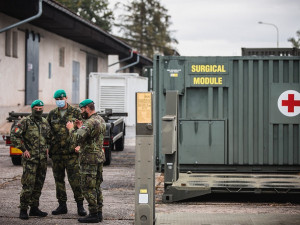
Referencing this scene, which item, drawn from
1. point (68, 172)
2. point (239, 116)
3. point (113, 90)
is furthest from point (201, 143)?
point (113, 90)

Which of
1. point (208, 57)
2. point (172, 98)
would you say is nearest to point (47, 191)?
point (172, 98)

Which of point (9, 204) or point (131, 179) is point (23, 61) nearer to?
point (131, 179)

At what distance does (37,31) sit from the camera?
2848 centimetres

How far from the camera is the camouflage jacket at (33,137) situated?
966cm

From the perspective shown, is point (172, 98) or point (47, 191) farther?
point (47, 191)

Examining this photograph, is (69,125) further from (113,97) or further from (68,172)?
(113,97)

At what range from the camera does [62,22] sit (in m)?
26.4

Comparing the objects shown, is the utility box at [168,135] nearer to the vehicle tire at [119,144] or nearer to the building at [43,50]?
the vehicle tire at [119,144]

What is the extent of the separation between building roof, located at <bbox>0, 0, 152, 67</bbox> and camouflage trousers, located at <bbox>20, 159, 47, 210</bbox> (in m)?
13.7

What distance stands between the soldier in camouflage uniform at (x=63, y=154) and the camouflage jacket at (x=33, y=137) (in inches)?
4.6

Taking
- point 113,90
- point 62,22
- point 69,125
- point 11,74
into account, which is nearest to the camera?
point 69,125

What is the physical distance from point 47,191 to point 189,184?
2.75 m

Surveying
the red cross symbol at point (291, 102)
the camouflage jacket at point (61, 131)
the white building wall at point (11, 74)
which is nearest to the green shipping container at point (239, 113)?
the red cross symbol at point (291, 102)

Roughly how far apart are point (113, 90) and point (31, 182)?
21.0 meters
